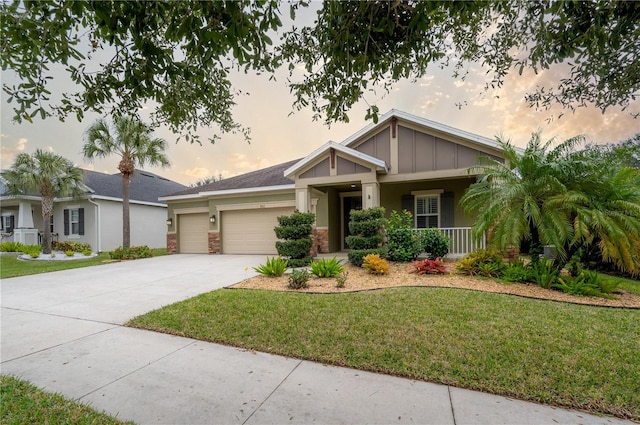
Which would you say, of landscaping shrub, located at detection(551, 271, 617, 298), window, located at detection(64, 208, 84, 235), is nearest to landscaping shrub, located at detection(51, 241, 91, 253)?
window, located at detection(64, 208, 84, 235)

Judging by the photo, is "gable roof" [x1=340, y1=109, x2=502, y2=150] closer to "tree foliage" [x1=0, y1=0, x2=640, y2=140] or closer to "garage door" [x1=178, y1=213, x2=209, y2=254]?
"tree foliage" [x1=0, y1=0, x2=640, y2=140]

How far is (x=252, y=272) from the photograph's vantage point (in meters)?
8.95

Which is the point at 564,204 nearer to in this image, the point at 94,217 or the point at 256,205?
the point at 256,205

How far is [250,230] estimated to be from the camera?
14.0 metres

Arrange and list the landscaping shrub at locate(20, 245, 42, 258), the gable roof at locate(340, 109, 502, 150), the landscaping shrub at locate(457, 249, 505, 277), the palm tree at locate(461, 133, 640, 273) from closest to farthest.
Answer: the palm tree at locate(461, 133, 640, 273) → the landscaping shrub at locate(457, 249, 505, 277) → the gable roof at locate(340, 109, 502, 150) → the landscaping shrub at locate(20, 245, 42, 258)

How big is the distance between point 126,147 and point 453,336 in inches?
627

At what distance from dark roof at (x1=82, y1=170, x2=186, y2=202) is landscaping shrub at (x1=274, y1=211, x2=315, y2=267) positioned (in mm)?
10847

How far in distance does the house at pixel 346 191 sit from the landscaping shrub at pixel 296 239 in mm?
1636

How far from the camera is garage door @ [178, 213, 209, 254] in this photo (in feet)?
49.8

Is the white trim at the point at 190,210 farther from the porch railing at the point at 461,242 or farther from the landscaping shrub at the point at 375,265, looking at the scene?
the porch railing at the point at 461,242

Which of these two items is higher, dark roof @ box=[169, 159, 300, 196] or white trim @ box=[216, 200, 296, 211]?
dark roof @ box=[169, 159, 300, 196]

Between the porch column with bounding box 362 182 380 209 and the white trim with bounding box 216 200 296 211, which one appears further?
the white trim with bounding box 216 200 296 211

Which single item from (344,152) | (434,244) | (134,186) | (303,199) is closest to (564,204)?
(434,244)

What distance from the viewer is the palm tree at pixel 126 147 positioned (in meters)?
13.5
